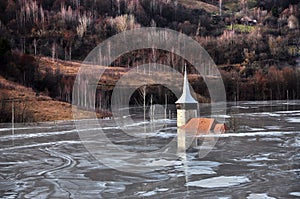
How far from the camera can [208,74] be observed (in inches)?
3312

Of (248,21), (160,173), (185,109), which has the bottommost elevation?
(160,173)

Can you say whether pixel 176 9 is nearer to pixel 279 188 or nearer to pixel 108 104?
pixel 108 104

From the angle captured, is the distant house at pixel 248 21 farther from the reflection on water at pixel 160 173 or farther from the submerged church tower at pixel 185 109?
the reflection on water at pixel 160 173

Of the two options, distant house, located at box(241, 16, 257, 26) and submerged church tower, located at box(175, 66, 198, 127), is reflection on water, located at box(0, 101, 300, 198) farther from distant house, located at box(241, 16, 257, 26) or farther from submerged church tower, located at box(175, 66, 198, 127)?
distant house, located at box(241, 16, 257, 26)

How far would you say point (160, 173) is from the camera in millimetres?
12164

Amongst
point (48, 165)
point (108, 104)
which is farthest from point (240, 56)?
point (48, 165)

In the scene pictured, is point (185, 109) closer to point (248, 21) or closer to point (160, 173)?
point (160, 173)

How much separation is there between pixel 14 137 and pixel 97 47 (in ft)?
226

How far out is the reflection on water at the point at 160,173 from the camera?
32.8 ft

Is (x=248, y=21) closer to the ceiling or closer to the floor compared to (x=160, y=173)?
closer to the ceiling

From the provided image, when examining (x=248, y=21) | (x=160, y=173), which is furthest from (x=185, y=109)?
(x=248, y=21)

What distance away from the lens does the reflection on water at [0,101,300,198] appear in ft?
32.8

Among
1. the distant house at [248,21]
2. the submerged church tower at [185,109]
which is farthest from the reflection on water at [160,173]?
the distant house at [248,21]

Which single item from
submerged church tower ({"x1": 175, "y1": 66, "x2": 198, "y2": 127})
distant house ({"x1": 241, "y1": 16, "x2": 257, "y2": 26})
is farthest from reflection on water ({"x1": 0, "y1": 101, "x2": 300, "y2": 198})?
distant house ({"x1": 241, "y1": 16, "x2": 257, "y2": 26})
